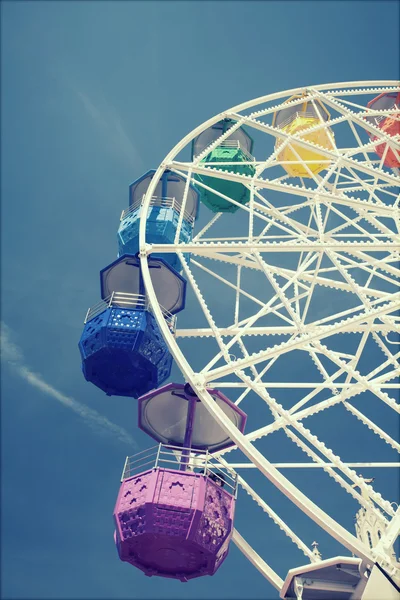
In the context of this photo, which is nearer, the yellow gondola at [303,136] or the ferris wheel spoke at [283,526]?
the ferris wheel spoke at [283,526]

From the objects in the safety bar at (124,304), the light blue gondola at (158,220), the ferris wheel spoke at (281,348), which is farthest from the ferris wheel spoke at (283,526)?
the light blue gondola at (158,220)

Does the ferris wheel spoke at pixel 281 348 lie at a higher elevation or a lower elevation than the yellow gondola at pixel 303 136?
lower

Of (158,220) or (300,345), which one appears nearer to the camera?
(300,345)

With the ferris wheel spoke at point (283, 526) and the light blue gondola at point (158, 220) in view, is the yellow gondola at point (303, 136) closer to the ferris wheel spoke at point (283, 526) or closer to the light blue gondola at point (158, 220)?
the light blue gondola at point (158, 220)

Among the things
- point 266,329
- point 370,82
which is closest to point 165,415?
point 266,329

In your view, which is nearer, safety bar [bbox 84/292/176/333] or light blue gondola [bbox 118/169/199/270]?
safety bar [bbox 84/292/176/333]

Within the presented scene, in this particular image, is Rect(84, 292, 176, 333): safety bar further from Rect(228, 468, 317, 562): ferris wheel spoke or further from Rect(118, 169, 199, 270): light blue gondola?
Rect(228, 468, 317, 562): ferris wheel spoke

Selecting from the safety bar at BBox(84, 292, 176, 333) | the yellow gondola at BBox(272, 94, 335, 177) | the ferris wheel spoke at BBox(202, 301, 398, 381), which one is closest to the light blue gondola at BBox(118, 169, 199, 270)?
the safety bar at BBox(84, 292, 176, 333)

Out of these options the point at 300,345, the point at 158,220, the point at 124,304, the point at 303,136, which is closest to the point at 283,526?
the point at 300,345

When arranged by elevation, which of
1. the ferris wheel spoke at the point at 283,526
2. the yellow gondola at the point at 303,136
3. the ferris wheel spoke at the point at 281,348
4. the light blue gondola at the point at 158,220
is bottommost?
the ferris wheel spoke at the point at 283,526

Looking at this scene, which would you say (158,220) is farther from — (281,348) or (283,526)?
(283,526)

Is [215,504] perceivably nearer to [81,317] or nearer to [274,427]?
[274,427]

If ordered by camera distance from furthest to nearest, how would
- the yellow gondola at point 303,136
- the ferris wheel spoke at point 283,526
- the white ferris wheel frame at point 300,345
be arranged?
the yellow gondola at point 303,136, the ferris wheel spoke at point 283,526, the white ferris wheel frame at point 300,345

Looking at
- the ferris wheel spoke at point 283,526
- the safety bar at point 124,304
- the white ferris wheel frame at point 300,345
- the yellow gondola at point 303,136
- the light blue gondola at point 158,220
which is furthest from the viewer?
the yellow gondola at point 303,136
